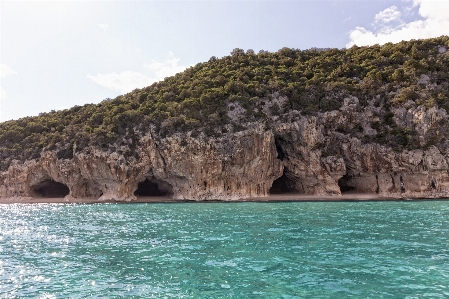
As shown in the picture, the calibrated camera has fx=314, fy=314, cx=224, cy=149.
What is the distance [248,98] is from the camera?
48.9 metres

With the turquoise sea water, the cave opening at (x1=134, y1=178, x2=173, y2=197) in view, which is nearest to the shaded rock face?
the cave opening at (x1=134, y1=178, x2=173, y2=197)

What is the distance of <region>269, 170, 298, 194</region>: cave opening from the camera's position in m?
48.8

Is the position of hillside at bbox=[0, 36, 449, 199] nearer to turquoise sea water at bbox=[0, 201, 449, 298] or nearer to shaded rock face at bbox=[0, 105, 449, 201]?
shaded rock face at bbox=[0, 105, 449, 201]

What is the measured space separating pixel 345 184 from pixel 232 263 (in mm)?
41669

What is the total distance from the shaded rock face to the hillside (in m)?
0.16

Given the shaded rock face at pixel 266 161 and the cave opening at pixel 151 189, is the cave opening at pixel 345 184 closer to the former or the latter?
the shaded rock face at pixel 266 161

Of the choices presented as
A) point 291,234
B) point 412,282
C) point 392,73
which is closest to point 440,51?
point 392,73

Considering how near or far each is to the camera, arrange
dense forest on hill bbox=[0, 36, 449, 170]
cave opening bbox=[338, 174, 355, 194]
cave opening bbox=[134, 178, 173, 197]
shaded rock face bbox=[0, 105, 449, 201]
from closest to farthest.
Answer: shaded rock face bbox=[0, 105, 449, 201], dense forest on hill bbox=[0, 36, 449, 170], cave opening bbox=[338, 174, 355, 194], cave opening bbox=[134, 178, 173, 197]

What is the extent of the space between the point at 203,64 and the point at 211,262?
58801mm

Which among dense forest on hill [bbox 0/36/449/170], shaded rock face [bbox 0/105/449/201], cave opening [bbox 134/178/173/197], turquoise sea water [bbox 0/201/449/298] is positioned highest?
dense forest on hill [bbox 0/36/449/170]

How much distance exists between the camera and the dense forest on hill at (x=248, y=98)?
4538cm

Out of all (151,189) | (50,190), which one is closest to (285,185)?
(151,189)

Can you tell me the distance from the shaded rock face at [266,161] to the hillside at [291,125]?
0.51 ft

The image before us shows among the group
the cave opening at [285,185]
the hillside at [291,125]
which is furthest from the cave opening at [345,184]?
the cave opening at [285,185]
